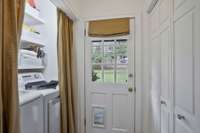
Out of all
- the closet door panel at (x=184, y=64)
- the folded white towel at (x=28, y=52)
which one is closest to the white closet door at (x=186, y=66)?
the closet door panel at (x=184, y=64)

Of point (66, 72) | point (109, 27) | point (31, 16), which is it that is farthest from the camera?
point (109, 27)

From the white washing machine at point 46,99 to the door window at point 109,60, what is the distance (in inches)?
32.6

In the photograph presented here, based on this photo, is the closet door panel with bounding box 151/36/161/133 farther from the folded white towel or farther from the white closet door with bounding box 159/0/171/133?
the folded white towel

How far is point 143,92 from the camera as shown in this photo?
251 cm

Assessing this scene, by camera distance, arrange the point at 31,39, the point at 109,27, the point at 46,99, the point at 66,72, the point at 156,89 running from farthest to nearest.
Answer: the point at 109,27, the point at 66,72, the point at 31,39, the point at 156,89, the point at 46,99

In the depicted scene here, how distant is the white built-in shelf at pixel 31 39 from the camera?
81.9 inches

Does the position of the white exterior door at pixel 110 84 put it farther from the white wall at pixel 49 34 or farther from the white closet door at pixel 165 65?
the white closet door at pixel 165 65

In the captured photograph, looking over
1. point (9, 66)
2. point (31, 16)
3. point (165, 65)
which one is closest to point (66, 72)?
point (31, 16)

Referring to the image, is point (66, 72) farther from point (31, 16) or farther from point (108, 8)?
point (108, 8)

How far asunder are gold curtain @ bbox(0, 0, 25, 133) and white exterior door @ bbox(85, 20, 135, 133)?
164 centimetres

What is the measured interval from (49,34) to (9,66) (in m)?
1.85

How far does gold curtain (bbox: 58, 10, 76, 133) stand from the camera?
88.0 inches

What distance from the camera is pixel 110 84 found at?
8.65 ft

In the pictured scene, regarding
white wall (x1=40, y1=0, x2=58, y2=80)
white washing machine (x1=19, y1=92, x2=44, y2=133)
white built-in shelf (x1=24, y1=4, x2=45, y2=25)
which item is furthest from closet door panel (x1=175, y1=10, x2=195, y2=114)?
white wall (x1=40, y1=0, x2=58, y2=80)
